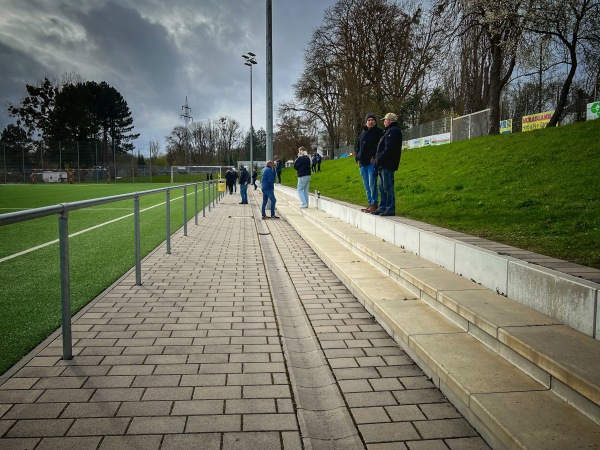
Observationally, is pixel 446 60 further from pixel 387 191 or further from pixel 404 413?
pixel 404 413

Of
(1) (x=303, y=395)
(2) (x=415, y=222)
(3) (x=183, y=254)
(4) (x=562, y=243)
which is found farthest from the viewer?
(3) (x=183, y=254)

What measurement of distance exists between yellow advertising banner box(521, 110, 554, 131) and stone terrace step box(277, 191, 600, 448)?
23.2m

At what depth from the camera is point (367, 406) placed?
294 cm

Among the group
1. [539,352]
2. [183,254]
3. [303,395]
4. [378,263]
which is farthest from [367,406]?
[183,254]

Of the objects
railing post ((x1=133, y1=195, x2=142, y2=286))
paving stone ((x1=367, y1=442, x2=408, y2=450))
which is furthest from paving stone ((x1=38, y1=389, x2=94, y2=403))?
railing post ((x1=133, y1=195, x2=142, y2=286))

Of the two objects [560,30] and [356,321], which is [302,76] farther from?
[356,321]

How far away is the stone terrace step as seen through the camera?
242 cm

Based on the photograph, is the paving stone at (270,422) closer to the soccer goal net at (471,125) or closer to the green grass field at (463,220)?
the green grass field at (463,220)

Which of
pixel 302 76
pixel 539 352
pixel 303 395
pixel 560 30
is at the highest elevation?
pixel 302 76

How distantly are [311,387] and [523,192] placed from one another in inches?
283

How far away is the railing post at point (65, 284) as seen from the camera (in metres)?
3.65

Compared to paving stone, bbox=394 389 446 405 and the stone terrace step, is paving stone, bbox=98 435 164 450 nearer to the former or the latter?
paving stone, bbox=394 389 446 405

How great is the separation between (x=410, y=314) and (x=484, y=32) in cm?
1832

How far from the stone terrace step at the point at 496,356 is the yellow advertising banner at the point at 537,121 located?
23225mm
